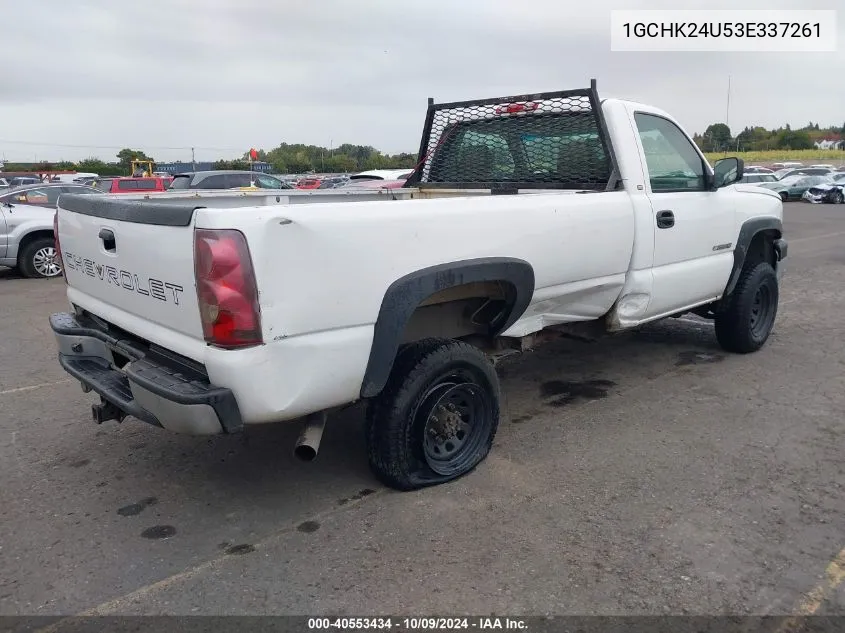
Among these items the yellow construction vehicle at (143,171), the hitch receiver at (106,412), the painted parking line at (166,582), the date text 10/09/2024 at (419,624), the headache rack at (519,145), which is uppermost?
the yellow construction vehicle at (143,171)

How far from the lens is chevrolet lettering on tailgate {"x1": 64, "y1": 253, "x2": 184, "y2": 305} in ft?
9.92

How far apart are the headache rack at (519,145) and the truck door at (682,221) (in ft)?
1.10

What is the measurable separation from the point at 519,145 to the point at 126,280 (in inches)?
115

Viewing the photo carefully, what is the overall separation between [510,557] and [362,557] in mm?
632

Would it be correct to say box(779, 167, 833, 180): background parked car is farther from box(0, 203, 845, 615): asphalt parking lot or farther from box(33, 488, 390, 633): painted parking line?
box(33, 488, 390, 633): painted parking line

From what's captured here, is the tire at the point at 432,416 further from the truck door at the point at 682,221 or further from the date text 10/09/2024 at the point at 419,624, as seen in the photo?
the truck door at the point at 682,221

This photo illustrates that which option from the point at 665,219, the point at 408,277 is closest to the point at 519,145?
the point at 665,219

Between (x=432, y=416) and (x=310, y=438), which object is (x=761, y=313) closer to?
(x=432, y=416)

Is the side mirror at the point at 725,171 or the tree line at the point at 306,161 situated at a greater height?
the tree line at the point at 306,161

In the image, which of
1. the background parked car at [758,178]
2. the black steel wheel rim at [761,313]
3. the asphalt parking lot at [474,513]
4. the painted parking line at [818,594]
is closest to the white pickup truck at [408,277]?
the asphalt parking lot at [474,513]

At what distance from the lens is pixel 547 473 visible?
381 centimetres

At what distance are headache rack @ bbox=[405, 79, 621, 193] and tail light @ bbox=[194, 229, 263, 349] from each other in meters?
2.53

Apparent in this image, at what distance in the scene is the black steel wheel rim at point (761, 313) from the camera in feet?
19.8

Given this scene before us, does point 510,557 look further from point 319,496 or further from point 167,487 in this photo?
point 167,487
